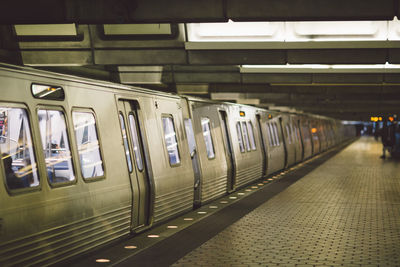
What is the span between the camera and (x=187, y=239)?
8.58 meters

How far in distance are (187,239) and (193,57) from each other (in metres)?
6.11

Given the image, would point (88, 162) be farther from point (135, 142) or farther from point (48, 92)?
point (135, 142)

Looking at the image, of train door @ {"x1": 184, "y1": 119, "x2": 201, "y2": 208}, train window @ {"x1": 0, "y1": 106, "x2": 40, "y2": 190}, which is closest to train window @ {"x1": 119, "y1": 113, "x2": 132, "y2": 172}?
train window @ {"x1": 0, "y1": 106, "x2": 40, "y2": 190}

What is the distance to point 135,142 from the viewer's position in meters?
9.53

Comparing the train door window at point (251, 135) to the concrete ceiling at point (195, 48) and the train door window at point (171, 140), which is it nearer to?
the concrete ceiling at point (195, 48)

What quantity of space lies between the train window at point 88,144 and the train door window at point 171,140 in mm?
2840

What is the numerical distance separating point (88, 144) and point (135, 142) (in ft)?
5.87

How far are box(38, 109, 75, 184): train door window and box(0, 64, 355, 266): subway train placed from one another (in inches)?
0.5

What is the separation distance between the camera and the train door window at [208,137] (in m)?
13.5

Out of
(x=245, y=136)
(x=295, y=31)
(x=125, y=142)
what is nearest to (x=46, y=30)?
(x=125, y=142)

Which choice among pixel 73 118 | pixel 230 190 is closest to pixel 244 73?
pixel 230 190

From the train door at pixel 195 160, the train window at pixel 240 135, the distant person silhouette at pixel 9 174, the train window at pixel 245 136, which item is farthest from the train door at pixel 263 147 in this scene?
the distant person silhouette at pixel 9 174

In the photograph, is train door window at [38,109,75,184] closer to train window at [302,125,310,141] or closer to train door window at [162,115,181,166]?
train door window at [162,115,181,166]

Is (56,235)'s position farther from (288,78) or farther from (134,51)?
(288,78)
